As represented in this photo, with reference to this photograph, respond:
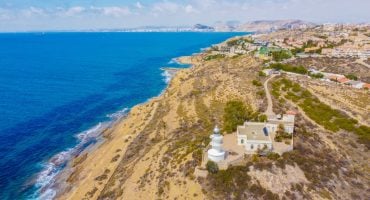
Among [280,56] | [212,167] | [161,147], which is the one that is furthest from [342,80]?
[212,167]

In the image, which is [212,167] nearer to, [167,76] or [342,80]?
[342,80]

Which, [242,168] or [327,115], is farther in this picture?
[327,115]

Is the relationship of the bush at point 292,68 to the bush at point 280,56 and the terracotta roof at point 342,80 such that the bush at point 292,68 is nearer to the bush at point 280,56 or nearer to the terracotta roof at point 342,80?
the terracotta roof at point 342,80

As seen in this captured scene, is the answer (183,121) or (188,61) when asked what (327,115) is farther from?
(188,61)

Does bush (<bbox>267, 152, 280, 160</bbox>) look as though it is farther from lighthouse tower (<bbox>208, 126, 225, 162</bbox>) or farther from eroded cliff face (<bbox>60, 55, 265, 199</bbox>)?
eroded cliff face (<bbox>60, 55, 265, 199</bbox>)

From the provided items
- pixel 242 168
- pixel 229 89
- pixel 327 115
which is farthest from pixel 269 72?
pixel 242 168

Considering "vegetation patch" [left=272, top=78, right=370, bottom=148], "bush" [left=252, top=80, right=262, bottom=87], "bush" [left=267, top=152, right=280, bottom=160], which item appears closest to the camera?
"bush" [left=267, top=152, right=280, bottom=160]

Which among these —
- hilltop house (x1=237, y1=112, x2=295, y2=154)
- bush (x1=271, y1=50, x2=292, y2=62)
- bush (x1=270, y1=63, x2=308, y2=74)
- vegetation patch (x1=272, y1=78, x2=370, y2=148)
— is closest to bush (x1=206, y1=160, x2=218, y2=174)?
hilltop house (x1=237, y1=112, x2=295, y2=154)
